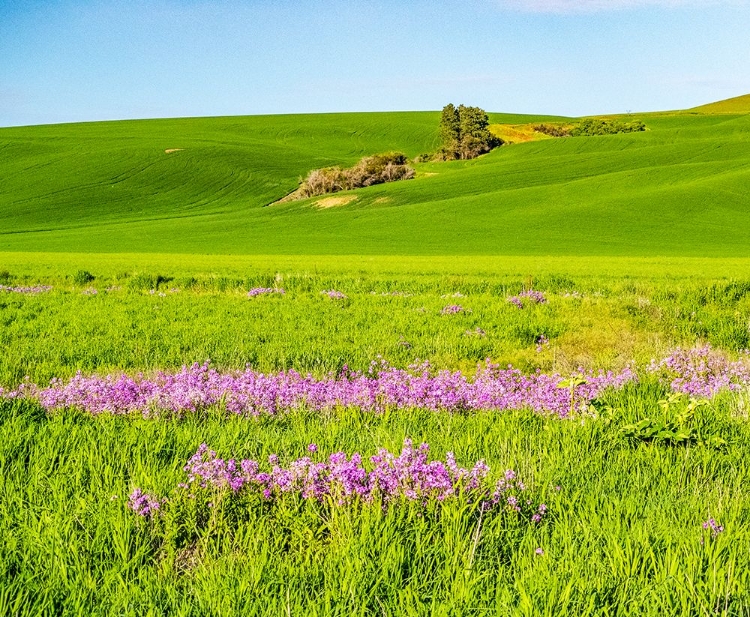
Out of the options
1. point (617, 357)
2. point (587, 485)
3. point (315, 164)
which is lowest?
point (617, 357)

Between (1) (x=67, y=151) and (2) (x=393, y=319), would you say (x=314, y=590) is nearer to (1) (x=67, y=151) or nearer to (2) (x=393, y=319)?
(2) (x=393, y=319)

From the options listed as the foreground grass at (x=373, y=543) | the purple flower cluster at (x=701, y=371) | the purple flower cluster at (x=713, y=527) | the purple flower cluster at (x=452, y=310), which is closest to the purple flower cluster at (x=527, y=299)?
the purple flower cluster at (x=452, y=310)

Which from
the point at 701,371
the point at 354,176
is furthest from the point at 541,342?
the point at 354,176

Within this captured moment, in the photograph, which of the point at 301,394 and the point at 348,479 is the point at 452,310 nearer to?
the point at 301,394

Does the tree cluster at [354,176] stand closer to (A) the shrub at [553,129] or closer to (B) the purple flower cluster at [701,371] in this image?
(A) the shrub at [553,129]

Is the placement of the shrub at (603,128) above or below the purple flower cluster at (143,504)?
above

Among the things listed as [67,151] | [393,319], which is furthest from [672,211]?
[67,151]

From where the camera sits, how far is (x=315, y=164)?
114 meters

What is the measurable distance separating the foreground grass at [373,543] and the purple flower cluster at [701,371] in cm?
289

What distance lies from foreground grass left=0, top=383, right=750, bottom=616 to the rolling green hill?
4319cm

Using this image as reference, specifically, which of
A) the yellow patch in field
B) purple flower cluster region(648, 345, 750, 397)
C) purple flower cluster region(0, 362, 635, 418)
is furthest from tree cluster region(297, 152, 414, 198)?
purple flower cluster region(0, 362, 635, 418)

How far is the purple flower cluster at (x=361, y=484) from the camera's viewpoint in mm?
3471

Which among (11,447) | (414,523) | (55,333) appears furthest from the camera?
(55,333)

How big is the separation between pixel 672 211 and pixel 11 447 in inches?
2516
